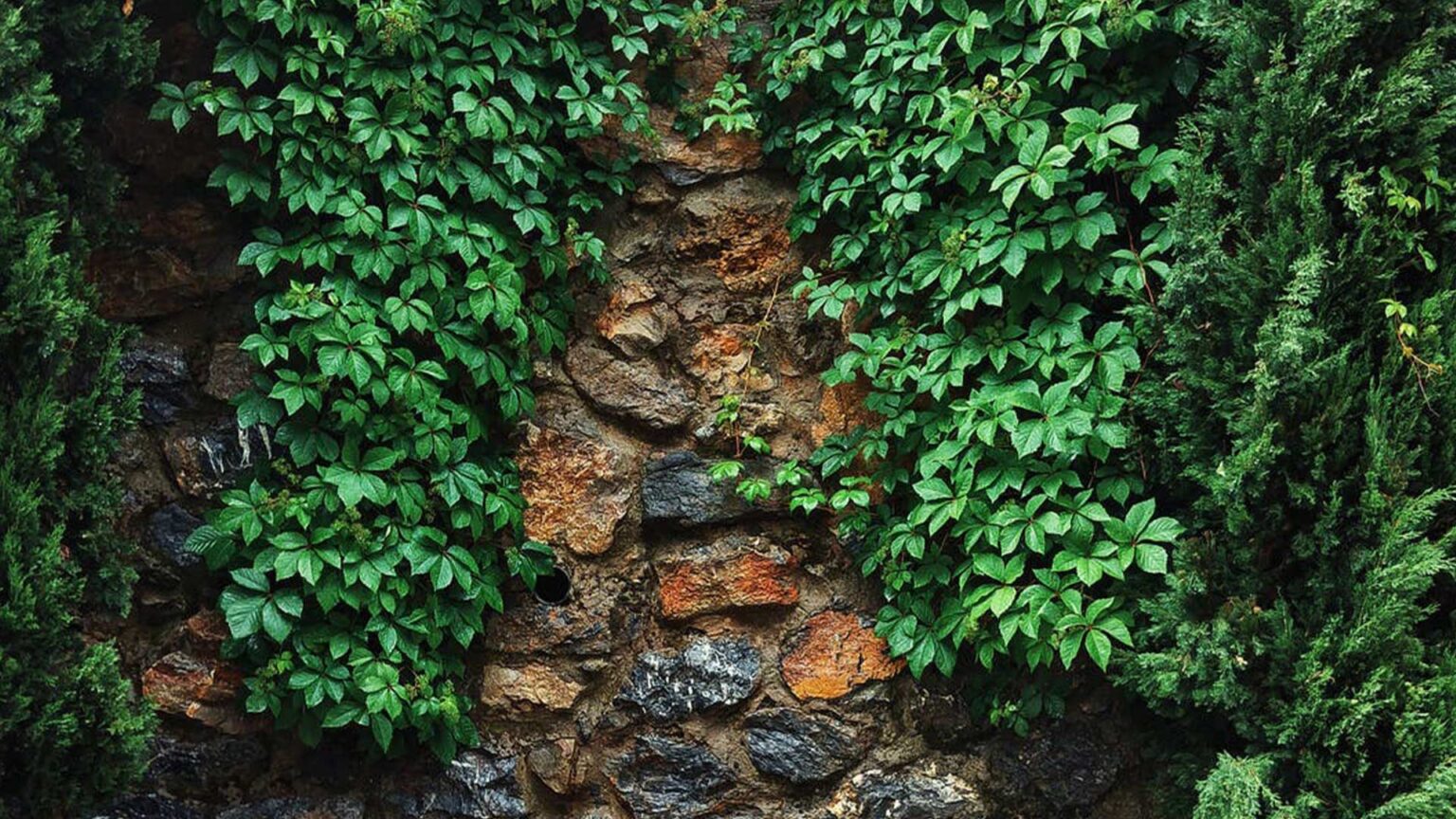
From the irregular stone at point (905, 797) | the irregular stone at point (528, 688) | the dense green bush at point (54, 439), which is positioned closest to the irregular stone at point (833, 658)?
the irregular stone at point (905, 797)

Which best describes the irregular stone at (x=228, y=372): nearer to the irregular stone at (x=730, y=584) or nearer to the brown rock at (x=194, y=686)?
the brown rock at (x=194, y=686)

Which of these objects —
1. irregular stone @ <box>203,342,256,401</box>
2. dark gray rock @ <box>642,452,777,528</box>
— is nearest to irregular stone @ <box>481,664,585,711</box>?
dark gray rock @ <box>642,452,777,528</box>

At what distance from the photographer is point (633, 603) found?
10.2 feet

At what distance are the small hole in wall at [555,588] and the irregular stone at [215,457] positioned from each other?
82cm

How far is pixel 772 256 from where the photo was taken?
3.27m

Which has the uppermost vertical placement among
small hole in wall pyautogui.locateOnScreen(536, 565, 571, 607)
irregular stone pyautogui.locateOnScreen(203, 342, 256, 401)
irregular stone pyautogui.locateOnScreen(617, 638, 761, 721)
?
irregular stone pyautogui.locateOnScreen(203, 342, 256, 401)

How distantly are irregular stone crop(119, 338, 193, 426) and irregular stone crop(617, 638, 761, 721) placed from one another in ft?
4.77

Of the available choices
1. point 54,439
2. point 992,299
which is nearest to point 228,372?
point 54,439

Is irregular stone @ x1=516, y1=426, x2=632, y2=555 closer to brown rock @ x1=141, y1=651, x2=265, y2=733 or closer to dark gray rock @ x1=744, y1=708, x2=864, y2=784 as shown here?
dark gray rock @ x1=744, y1=708, x2=864, y2=784

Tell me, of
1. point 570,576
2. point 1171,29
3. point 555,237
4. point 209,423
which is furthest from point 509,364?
point 1171,29

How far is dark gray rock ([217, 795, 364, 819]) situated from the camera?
111 inches

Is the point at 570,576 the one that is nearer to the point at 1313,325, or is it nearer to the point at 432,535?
the point at 432,535

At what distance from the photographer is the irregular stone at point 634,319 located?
126 inches

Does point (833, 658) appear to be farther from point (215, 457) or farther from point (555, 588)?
point (215, 457)
